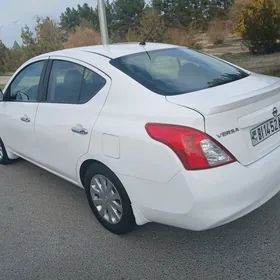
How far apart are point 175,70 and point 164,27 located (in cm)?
1638

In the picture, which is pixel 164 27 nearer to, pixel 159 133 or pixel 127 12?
pixel 127 12

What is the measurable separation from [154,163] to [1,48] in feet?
73.4

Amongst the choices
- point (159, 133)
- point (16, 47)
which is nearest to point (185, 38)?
point (16, 47)

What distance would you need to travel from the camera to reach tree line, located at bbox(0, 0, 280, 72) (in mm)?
14531

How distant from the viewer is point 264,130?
237cm

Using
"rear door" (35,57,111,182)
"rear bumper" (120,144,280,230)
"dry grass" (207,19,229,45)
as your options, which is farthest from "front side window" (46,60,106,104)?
"dry grass" (207,19,229,45)

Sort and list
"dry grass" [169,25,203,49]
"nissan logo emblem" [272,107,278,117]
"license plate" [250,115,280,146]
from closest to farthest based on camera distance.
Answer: "license plate" [250,115,280,146]
"nissan logo emblem" [272,107,278,117]
"dry grass" [169,25,203,49]

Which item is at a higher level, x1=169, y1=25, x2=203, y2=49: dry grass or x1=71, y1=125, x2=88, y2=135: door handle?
x1=169, y1=25, x2=203, y2=49: dry grass

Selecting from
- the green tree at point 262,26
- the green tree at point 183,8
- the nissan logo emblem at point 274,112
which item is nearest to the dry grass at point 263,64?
the green tree at point 262,26

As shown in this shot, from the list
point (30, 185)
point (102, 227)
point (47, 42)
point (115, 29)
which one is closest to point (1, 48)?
point (47, 42)

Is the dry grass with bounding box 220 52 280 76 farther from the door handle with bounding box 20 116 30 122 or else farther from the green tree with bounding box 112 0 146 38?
the green tree with bounding box 112 0 146 38

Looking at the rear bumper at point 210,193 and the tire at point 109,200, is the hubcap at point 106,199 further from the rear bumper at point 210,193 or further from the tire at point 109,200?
the rear bumper at point 210,193

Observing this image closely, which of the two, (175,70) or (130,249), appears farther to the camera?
(175,70)

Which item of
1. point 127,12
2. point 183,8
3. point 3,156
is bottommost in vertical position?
point 3,156
